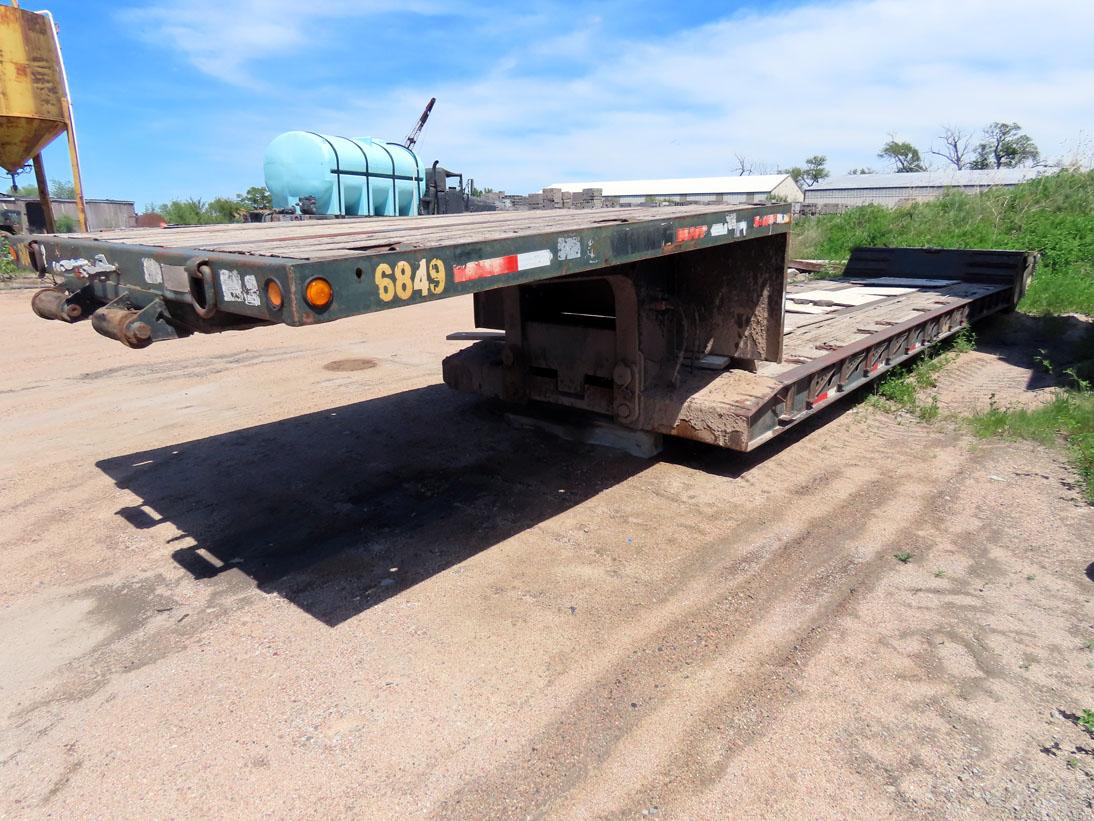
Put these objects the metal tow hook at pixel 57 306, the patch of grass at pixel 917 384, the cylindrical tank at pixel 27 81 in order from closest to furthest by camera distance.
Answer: the metal tow hook at pixel 57 306
the patch of grass at pixel 917 384
the cylindrical tank at pixel 27 81

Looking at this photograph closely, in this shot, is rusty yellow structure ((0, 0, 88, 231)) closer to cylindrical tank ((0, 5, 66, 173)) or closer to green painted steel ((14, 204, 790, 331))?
cylindrical tank ((0, 5, 66, 173))

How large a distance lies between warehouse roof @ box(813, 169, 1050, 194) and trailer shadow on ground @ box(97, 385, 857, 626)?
48.7 meters

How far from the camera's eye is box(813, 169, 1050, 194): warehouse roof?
1841 inches

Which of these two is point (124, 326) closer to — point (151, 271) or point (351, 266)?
point (151, 271)

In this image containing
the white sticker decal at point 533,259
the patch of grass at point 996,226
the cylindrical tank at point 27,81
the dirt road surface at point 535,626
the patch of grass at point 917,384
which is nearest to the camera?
the dirt road surface at point 535,626

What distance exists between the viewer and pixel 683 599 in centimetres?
354

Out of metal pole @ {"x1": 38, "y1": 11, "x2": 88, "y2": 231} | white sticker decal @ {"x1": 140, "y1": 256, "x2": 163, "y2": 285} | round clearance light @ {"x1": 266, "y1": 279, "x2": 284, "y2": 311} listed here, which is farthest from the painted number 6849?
metal pole @ {"x1": 38, "y1": 11, "x2": 88, "y2": 231}

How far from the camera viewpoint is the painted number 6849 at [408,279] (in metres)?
2.36

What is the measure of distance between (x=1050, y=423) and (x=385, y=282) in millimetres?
5834

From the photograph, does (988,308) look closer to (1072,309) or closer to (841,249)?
(1072,309)

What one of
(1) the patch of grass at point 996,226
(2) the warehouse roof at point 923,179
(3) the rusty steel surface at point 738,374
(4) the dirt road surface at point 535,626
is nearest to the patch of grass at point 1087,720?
(4) the dirt road surface at point 535,626

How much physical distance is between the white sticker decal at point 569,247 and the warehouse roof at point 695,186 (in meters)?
61.2

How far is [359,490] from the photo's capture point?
4.88 m

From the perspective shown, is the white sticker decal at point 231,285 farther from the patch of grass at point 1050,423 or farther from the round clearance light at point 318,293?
the patch of grass at point 1050,423
